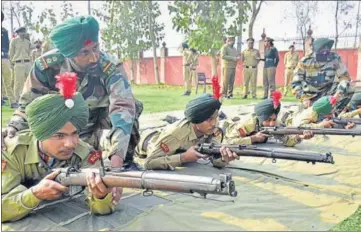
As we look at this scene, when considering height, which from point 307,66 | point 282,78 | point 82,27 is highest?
point 82,27

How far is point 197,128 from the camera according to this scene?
4.09 meters

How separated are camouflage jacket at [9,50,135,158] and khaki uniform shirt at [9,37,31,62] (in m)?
7.71

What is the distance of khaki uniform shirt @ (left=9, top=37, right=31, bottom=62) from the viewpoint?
34.4ft

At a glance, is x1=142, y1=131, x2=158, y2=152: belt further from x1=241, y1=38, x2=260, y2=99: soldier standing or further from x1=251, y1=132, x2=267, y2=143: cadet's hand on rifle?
x1=241, y1=38, x2=260, y2=99: soldier standing

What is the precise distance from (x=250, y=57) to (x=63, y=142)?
Answer: 464 inches

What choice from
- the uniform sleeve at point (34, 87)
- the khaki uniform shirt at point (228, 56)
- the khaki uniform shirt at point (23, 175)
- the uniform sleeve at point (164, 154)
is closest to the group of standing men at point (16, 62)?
the khaki uniform shirt at point (228, 56)

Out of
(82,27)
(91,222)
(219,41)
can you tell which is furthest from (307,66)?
(219,41)

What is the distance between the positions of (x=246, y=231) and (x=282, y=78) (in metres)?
18.3

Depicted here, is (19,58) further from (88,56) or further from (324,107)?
(88,56)

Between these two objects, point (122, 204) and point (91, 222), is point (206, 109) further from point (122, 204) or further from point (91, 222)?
point (91, 222)

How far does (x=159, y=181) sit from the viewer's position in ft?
6.75

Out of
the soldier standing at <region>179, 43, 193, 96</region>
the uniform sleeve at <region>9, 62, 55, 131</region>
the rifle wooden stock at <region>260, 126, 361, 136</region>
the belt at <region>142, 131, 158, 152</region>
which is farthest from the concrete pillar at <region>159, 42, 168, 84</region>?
the uniform sleeve at <region>9, 62, 55, 131</region>

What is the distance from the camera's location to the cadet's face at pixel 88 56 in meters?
3.16

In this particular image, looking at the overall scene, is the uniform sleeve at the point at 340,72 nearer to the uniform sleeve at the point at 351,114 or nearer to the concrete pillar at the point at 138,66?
the uniform sleeve at the point at 351,114
